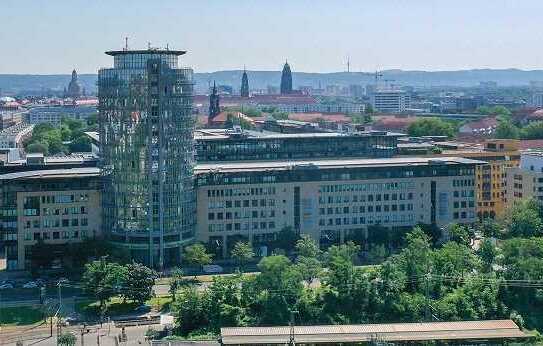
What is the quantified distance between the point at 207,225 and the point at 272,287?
11944 mm

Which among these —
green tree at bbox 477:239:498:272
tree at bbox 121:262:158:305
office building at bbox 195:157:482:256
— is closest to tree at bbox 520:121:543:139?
office building at bbox 195:157:482:256

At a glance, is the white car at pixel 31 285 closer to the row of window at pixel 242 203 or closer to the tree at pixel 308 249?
the row of window at pixel 242 203

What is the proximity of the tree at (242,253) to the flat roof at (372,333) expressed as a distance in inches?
396

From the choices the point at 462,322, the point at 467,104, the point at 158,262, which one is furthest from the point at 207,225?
the point at 467,104

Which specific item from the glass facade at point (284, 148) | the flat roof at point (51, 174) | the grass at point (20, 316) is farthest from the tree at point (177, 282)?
the glass facade at point (284, 148)

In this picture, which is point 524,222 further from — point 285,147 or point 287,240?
point 285,147

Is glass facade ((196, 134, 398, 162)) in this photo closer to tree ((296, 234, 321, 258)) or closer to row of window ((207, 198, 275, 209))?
row of window ((207, 198, 275, 209))

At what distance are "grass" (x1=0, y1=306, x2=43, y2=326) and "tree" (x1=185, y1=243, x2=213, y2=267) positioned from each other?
834 centimetres

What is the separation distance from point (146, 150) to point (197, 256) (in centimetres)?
579

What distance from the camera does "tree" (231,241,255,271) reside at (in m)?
43.3

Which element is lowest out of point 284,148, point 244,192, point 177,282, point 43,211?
point 177,282

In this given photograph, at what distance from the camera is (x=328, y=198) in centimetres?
4847

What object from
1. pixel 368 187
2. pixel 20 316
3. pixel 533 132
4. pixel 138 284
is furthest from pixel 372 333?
pixel 533 132

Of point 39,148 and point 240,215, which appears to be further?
point 39,148
